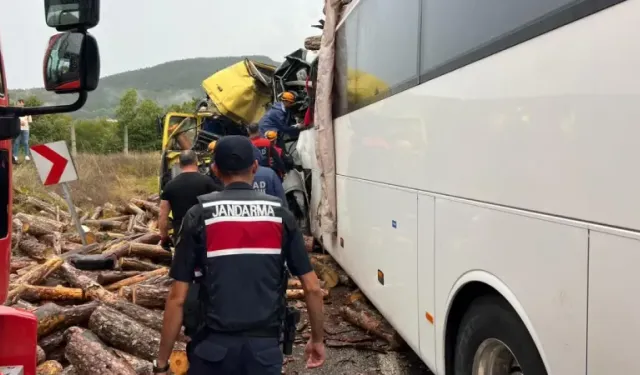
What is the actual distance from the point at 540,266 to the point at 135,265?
6867mm

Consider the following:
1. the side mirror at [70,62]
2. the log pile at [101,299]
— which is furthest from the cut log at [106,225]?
the side mirror at [70,62]

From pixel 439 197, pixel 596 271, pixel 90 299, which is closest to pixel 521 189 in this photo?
pixel 596 271

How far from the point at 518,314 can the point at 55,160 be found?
Answer: 760 centimetres

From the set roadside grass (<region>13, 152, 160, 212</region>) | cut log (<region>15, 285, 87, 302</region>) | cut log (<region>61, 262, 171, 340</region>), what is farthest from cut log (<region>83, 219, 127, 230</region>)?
cut log (<region>15, 285, 87, 302</region>)

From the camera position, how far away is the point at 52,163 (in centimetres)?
841

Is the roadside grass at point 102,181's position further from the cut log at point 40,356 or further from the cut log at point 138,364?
the cut log at point 138,364

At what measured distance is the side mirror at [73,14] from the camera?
230 centimetres

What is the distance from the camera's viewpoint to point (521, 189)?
246 cm

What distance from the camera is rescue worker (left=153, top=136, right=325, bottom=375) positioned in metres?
2.70

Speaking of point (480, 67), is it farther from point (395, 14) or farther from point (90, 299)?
point (90, 299)

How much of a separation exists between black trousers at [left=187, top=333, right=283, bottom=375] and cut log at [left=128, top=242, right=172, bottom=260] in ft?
20.4

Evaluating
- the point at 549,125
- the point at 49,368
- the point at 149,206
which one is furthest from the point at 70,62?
the point at 149,206

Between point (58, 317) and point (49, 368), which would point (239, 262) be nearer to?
point (49, 368)

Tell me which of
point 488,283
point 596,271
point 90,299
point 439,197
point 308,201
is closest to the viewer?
point 596,271
